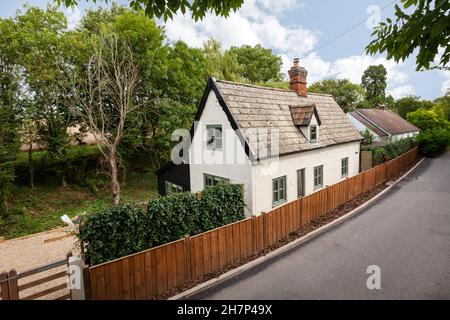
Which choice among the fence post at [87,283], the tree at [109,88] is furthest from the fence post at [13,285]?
the tree at [109,88]

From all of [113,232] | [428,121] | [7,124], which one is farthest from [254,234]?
[428,121]

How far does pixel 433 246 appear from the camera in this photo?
8.96 m

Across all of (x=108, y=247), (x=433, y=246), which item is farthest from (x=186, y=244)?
(x=433, y=246)

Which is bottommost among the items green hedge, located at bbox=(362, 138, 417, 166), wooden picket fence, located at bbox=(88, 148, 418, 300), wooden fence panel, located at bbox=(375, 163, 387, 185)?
wooden picket fence, located at bbox=(88, 148, 418, 300)

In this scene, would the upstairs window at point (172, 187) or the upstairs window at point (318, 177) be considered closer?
the upstairs window at point (318, 177)

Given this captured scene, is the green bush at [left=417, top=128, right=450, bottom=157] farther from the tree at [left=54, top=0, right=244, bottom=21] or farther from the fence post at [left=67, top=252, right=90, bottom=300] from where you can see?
the fence post at [left=67, top=252, right=90, bottom=300]

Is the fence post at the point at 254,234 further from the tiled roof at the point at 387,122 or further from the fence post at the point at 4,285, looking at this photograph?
the tiled roof at the point at 387,122

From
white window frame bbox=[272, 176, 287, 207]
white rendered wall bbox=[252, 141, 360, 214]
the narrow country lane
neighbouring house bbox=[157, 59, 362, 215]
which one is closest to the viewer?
the narrow country lane

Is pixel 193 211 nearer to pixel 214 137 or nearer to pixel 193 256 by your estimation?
pixel 193 256

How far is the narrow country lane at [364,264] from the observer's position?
670 cm

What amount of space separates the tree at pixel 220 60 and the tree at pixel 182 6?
23.4 metres

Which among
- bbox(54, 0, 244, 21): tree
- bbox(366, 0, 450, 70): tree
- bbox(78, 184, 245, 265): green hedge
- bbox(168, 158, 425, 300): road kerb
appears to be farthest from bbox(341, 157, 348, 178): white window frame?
bbox(54, 0, 244, 21): tree

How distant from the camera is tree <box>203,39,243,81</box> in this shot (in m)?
28.1

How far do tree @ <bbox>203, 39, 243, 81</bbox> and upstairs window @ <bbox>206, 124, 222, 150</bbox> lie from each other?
16.1 metres
